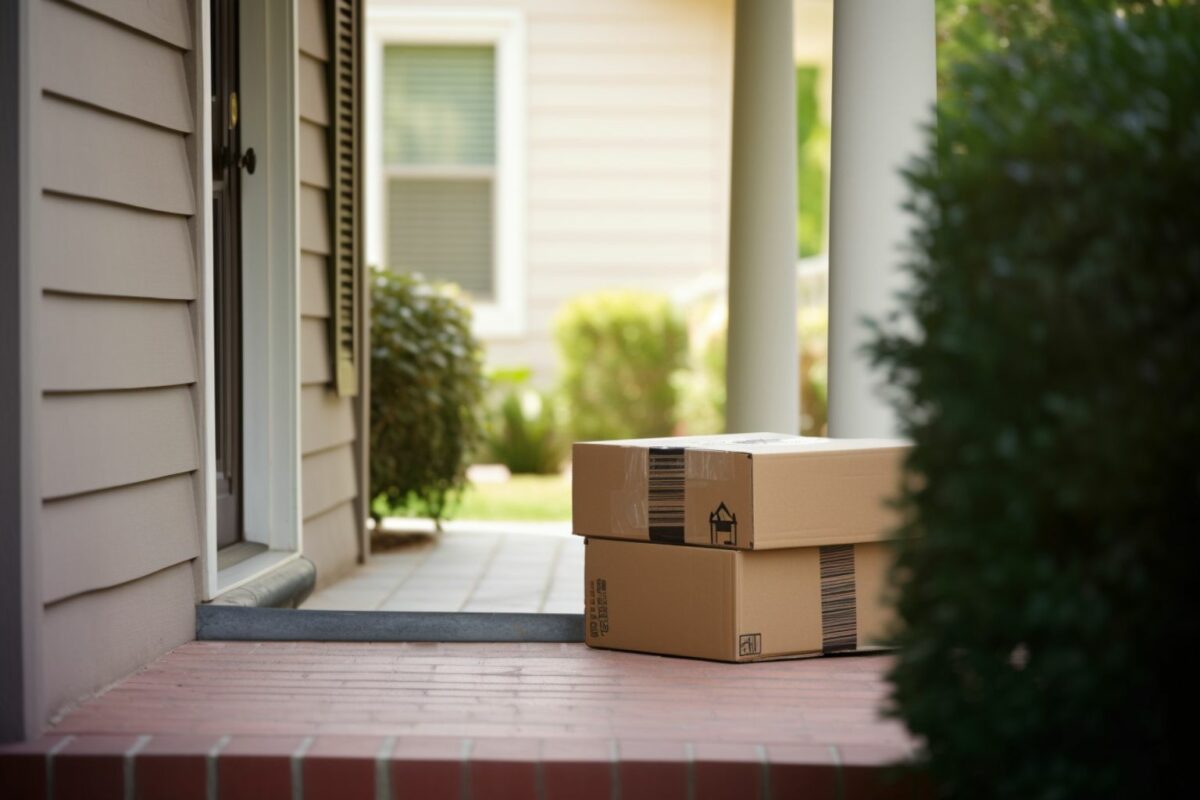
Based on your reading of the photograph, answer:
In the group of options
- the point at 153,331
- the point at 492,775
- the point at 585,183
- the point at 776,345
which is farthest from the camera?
the point at 585,183

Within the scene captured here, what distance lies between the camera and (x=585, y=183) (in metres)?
9.07

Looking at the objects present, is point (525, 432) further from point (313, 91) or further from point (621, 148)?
point (313, 91)

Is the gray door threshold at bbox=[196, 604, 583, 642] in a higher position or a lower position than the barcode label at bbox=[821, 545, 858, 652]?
lower

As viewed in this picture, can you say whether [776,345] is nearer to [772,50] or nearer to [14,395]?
[772,50]

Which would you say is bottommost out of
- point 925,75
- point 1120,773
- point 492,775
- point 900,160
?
point 492,775

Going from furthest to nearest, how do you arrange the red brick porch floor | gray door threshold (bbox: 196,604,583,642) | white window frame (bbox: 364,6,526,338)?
white window frame (bbox: 364,6,526,338), gray door threshold (bbox: 196,604,583,642), the red brick porch floor

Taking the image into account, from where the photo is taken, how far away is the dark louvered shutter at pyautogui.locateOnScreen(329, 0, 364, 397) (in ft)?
14.9

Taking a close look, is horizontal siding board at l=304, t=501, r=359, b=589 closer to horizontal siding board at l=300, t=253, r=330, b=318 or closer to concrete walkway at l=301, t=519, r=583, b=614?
concrete walkway at l=301, t=519, r=583, b=614

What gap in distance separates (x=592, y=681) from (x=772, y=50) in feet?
8.73

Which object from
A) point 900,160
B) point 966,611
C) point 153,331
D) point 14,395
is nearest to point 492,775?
point 966,611

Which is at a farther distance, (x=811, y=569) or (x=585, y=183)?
(x=585, y=183)

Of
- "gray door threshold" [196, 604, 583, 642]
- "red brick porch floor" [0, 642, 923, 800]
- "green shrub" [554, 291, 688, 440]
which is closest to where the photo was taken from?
"red brick porch floor" [0, 642, 923, 800]

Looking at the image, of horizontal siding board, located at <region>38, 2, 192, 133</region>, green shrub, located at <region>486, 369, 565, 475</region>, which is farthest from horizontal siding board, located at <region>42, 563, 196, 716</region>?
green shrub, located at <region>486, 369, 565, 475</region>

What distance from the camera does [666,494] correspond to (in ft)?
9.74
